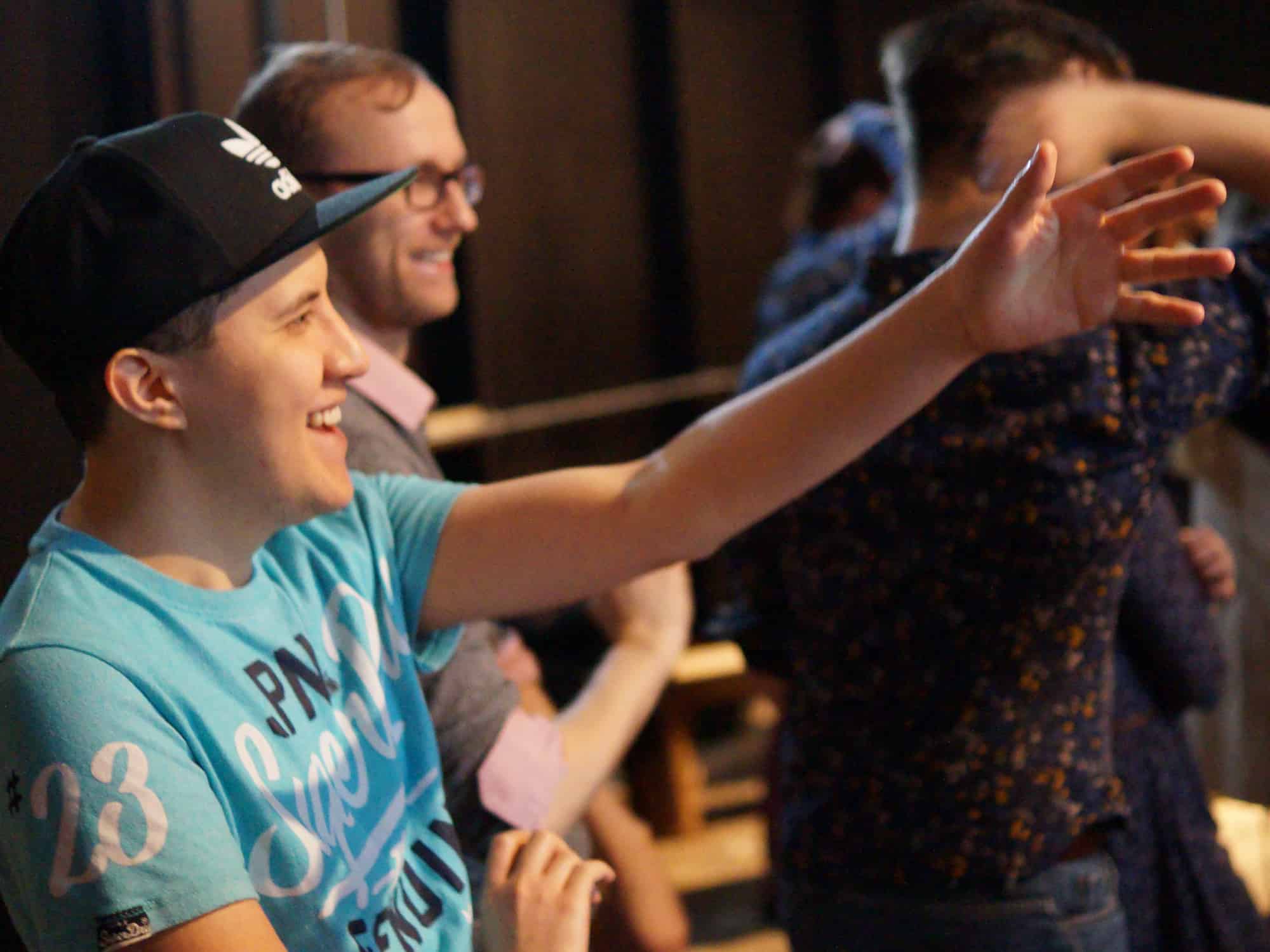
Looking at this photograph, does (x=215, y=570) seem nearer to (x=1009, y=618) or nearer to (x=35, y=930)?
(x=35, y=930)

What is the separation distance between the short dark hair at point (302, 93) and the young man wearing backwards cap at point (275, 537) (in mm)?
384

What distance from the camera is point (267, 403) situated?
3.61 ft

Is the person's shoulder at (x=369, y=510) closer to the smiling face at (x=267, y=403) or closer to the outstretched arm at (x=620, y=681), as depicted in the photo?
the smiling face at (x=267, y=403)

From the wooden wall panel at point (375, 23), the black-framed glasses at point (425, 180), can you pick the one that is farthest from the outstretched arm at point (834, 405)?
the wooden wall panel at point (375, 23)

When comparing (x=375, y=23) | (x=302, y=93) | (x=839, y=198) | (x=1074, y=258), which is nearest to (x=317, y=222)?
(x=302, y=93)

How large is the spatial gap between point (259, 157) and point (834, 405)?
0.53m

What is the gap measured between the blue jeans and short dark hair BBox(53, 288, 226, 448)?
0.94 m

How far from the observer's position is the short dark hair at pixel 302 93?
61.3 inches

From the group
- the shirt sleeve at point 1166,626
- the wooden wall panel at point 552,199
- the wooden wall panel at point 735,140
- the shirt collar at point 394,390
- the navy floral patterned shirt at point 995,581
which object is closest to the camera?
the navy floral patterned shirt at point 995,581

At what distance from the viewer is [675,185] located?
4.53 m

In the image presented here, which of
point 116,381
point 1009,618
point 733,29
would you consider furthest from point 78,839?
point 733,29

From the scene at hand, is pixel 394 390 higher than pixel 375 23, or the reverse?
pixel 375 23

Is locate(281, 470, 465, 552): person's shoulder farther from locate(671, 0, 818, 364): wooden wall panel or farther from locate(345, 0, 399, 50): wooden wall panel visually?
locate(671, 0, 818, 364): wooden wall panel

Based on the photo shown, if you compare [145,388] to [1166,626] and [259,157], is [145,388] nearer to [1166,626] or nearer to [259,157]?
[259,157]
